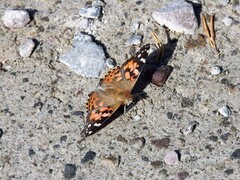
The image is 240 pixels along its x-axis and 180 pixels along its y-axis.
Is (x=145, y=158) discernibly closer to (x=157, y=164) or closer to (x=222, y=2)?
(x=157, y=164)

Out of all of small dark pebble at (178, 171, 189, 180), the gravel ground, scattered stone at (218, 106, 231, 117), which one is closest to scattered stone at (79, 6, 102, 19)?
the gravel ground

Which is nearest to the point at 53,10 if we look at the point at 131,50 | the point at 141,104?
the point at 131,50

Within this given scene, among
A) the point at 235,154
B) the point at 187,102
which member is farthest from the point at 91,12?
the point at 235,154

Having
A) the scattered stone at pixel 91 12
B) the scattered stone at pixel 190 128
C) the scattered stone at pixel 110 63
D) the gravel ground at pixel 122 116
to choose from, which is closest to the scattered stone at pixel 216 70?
the gravel ground at pixel 122 116

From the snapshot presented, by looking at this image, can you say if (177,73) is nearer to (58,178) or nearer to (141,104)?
(141,104)

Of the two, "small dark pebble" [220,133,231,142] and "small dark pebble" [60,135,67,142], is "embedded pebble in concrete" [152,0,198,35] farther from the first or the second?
"small dark pebble" [60,135,67,142]
